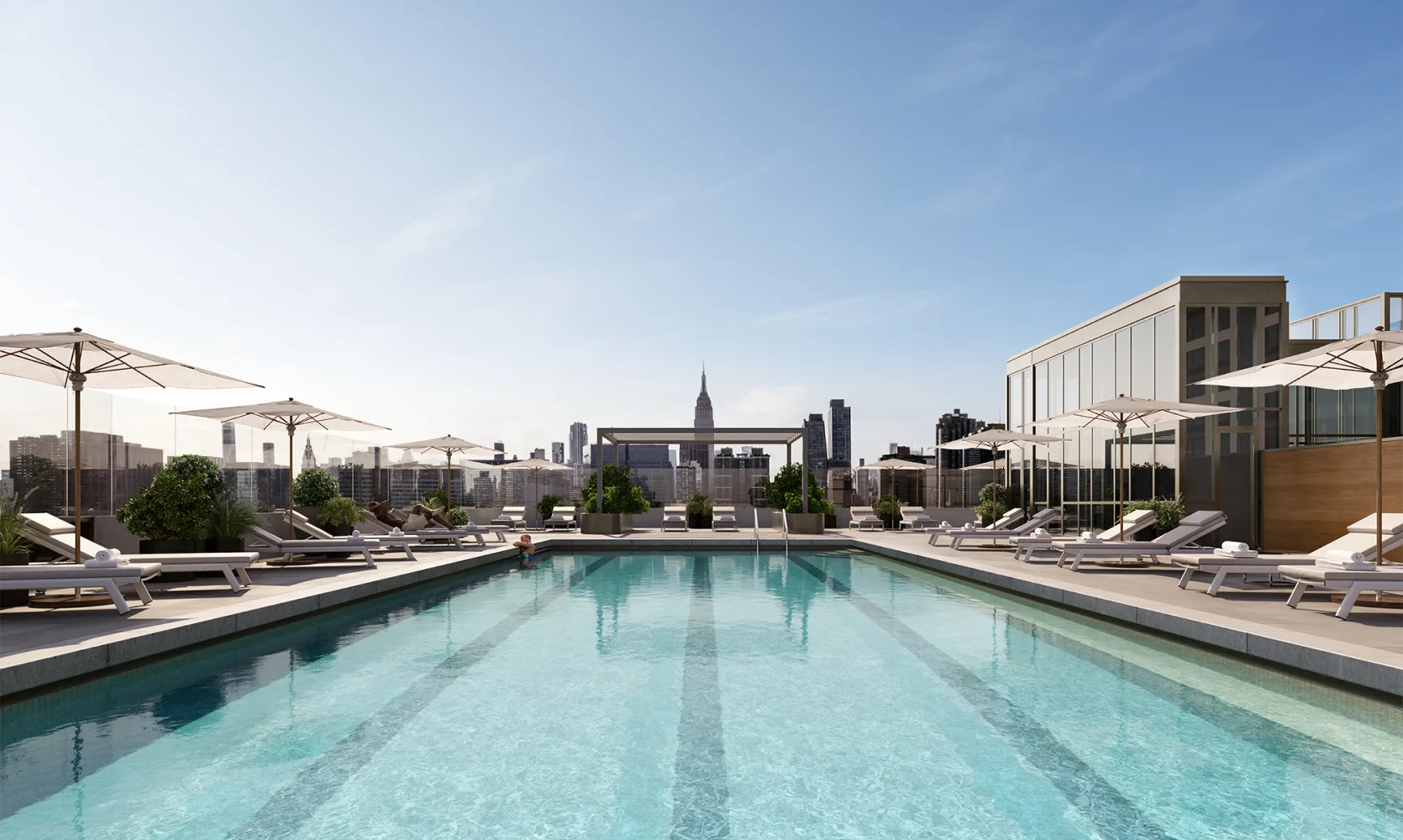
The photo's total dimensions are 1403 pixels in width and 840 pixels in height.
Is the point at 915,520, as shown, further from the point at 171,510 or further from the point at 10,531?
the point at 10,531

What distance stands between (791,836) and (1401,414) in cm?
1929

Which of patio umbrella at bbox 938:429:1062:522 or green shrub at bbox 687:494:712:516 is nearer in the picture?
patio umbrella at bbox 938:429:1062:522

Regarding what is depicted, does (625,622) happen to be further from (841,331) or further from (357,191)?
(841,331)

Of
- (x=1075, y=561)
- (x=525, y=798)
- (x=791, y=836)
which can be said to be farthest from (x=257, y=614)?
(x=1075, y=561)

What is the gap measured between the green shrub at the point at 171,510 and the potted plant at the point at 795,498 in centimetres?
1295

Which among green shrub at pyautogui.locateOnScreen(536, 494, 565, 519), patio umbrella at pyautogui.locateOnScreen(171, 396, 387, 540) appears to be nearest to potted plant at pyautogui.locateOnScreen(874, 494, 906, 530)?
green shrub at pyautogui.locateOnScreen(536, 494, 565, 519)

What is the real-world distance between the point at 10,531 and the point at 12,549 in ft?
0.60

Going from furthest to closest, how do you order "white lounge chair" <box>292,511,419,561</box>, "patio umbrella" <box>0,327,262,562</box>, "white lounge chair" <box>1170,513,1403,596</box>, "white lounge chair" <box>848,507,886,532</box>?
"white lounge chair" <box>848,507,886,532</box> → "white lounge chair" <box>292,511,419,561</box> → "white lounge chair" <box>1170,513,1403,596</box> → "patio umbrella" <box>0,327,262,562</box>

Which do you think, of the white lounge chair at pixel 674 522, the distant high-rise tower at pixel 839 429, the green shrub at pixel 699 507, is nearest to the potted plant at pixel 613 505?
the white lounge chair at pixel 674 522

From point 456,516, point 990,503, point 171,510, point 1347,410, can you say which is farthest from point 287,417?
point 1347,410

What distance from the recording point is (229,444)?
16641 mm

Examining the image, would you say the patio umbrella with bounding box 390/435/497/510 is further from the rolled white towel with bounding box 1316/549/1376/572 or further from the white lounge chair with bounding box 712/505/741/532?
the rolled white towel with bounding box 1316/549/1376/572

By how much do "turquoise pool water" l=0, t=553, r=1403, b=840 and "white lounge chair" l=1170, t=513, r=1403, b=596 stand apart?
5.60 ft

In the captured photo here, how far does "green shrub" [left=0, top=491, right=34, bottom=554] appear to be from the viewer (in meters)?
7.15
